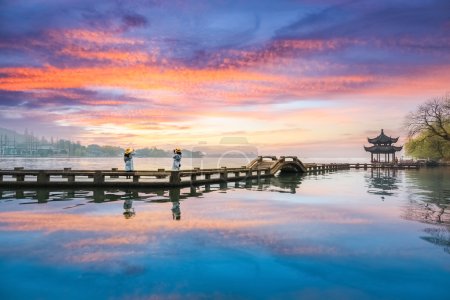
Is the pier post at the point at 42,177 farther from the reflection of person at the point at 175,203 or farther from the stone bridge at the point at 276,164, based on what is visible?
the stone bridge at the point at 276,164

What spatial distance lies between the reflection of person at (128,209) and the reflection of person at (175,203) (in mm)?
1551

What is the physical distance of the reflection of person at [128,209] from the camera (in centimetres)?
1322

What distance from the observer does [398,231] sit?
11.5 m

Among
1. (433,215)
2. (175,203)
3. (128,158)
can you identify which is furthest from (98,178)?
(433,215)

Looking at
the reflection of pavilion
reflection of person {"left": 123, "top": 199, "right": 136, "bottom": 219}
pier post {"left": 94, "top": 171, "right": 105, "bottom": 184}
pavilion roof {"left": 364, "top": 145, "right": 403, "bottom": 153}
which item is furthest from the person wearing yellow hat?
pavilion roof {"left": 364, "top": 145, "right": 403, "bottom": 153}

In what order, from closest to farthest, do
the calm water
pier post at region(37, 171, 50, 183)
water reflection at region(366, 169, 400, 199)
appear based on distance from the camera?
1. the calm water
2. pier post at region(37, 171, 50, 183)
3. water reflection at region(366, 169, 400, 199)

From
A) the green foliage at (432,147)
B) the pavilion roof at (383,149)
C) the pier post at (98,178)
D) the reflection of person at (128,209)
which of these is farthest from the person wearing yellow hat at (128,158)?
the pavilion roof at (383,149)

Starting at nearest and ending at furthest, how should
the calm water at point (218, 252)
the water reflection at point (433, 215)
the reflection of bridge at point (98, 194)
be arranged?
the calm water at point (218, 252) → the water reflection at point (433, 215) → the reflection of bridge at point (98, 194)

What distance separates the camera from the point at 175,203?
1644 centimetres

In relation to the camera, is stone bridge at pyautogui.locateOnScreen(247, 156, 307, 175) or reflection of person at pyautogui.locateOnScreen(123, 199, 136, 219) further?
stone bridge at pyautogui.locateOnScreen(247, 156, 307, 175)

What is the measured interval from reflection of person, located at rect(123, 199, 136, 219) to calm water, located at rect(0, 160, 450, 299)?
0.04 meters

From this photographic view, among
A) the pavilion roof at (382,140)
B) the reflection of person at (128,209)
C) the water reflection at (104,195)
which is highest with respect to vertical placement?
the pavilion roof at (382,140)

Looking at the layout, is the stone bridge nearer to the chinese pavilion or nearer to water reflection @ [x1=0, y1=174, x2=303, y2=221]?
water reflection @ [x1=0, y1=174, x2=303, y2=221]

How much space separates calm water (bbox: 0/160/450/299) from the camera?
664cm
